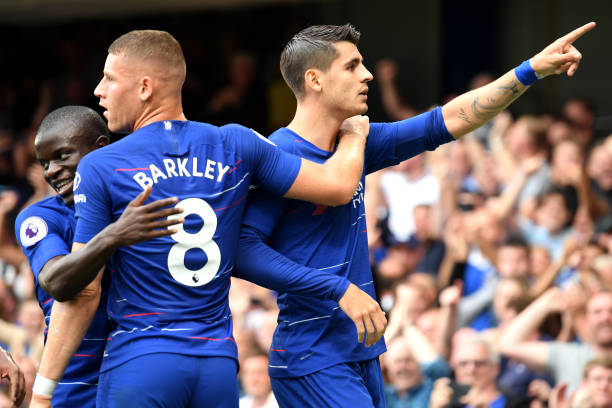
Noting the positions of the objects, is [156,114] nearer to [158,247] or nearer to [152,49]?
[152,49]

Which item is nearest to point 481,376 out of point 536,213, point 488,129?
point 536,213

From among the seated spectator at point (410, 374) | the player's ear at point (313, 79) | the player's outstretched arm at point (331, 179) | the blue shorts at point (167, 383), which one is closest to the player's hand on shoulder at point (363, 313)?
the player's outstretched arm at point (331, 179)

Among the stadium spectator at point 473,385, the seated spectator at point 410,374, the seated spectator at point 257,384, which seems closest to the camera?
the stadium spectator at point 473,385

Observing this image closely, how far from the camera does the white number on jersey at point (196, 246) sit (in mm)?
2822

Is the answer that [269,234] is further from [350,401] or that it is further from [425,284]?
[425,284]

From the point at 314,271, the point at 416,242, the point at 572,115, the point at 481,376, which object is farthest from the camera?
the point at 572,115

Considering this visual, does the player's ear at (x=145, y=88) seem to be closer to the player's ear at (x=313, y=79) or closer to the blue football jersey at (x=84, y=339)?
the blue football jersey at (x=84, y=339)

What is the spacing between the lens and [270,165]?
10.0 feet

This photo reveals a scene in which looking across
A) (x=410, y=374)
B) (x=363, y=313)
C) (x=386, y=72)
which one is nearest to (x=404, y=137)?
(x=363, y=313)

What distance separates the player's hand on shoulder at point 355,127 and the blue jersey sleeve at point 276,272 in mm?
528

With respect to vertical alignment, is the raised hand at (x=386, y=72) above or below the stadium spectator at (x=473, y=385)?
above

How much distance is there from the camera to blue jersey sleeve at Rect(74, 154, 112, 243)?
2801 millimetres

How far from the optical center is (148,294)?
2834 millimetres

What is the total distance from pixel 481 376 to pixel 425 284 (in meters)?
1.11
